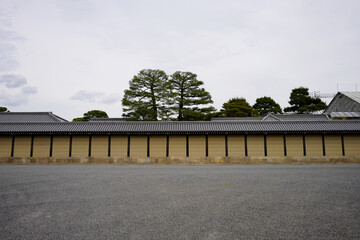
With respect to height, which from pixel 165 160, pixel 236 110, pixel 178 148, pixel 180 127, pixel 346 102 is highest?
pixel 346 102

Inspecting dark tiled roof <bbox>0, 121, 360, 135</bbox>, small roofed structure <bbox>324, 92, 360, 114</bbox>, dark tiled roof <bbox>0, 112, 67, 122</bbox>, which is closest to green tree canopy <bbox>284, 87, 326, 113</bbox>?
small roofed structure <bbox>324, 92, 360, 114</bbox>

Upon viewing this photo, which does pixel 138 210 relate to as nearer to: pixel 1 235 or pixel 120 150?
pixel 1 235

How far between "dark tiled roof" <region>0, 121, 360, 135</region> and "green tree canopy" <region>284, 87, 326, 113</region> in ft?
91.9

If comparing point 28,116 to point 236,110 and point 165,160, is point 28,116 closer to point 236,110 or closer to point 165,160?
point 165,160

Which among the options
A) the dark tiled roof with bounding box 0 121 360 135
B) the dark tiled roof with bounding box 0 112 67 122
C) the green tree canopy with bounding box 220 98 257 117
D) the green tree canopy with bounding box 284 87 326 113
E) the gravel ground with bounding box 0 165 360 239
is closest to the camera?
the gravel ground with bounding box 0 165 360 239

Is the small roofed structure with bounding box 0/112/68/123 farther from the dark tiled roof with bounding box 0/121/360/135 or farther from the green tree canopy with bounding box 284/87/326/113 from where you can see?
the green tree canopy with bounding box 284/87/326/113

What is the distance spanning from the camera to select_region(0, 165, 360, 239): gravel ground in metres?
4.44

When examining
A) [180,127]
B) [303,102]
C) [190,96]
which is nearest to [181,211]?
[180,127]

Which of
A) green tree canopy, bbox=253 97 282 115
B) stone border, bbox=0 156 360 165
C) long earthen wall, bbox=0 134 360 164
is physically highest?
green tree canopy, bbox=253 97 282 115

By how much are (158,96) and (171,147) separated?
588 inches

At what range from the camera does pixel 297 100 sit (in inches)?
1858

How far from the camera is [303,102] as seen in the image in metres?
46.9

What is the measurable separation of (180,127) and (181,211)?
48.1 ft

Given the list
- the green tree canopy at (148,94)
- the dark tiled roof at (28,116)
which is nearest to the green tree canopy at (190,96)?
the green tree canopy at (148,94)
